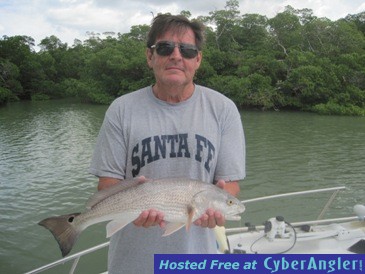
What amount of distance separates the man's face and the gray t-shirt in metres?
0.16

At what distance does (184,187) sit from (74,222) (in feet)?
2.57

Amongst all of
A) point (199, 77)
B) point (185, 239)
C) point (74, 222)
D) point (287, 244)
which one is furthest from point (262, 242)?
point (199, 77)

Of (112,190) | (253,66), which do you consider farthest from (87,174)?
(253,66)

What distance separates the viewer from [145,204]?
2.39 meters

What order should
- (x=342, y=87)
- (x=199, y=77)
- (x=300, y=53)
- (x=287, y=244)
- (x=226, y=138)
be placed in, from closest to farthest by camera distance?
(x=226, y=138)
(x=287, y=244)
(x=342, y=87)
(x=300, y=53)
(x=199, y=77)

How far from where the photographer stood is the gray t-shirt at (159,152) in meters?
2.38

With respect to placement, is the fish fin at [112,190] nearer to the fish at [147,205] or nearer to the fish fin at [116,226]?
the fish at [147,205]

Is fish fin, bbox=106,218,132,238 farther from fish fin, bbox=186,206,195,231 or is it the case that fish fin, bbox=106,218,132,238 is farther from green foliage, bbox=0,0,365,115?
green foliage, bbox=0,0,365,115

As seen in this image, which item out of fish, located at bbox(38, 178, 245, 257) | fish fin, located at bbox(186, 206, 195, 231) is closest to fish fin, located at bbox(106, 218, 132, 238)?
fish, located at bbox(38, 178, 245, 257)

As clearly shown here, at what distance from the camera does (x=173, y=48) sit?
241cm

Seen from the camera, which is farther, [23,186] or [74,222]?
[23,186]

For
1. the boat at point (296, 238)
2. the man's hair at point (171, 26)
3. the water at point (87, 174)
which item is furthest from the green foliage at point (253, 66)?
the man's hair at point (171, 26)

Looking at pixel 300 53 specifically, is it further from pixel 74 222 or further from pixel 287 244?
pixel 74 222

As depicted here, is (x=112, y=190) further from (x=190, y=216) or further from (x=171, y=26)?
(x=171, y=26)
